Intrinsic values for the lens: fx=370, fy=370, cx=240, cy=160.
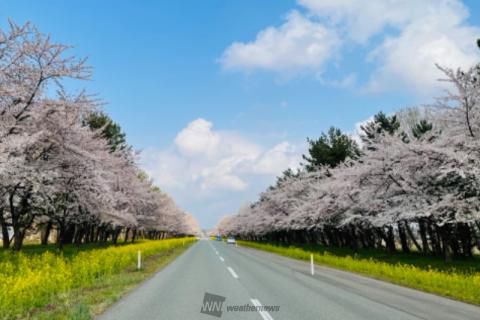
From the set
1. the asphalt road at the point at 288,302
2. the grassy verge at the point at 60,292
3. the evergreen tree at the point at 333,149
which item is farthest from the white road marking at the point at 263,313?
the evergreen tree at the point at 333,149

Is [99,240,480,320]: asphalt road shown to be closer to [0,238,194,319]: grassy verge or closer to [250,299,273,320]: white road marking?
[250,299,273,320]: white road marking

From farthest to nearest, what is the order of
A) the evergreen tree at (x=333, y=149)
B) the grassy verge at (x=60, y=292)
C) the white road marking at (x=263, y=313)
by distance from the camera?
the evergreen tree at (x=333, y=149) < the grassy verge at (x=60, y=292) < the white road marking at (x=263, y=313)

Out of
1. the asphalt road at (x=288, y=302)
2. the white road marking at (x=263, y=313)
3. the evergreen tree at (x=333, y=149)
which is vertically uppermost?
the evergreen tree at (x=333, y=149)

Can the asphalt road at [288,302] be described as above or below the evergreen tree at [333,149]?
below

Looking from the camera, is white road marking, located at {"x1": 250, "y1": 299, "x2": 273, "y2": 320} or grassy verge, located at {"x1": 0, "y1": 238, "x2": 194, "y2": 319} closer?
white road marking, located at {"x1": 250, "y1": 299, "x2": 273, "y2": 320}

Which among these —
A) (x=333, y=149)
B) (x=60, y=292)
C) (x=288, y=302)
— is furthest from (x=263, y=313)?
(x=333, y=149)

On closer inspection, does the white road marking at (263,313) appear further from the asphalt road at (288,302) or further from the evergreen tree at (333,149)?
the evergreen tree at (333,149)

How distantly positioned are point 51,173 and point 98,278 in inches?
167

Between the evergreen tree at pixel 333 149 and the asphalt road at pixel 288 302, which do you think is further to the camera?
the evergreen tree at pixel 333 149

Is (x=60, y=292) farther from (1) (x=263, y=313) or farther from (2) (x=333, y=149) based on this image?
(2) (x=333, y=149)

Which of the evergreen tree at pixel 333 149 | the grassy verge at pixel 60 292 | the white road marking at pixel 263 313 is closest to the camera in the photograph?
the white road marking at pixel 263 313

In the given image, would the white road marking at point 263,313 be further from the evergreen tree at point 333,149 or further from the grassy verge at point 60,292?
the evergreen tree at point 333,149

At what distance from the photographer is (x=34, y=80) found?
46.3 feet

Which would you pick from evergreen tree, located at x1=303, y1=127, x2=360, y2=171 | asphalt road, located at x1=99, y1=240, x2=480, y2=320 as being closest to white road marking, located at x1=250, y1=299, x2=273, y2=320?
asphalt road, located at x1=99, y1=240, x2=480, y2=320
